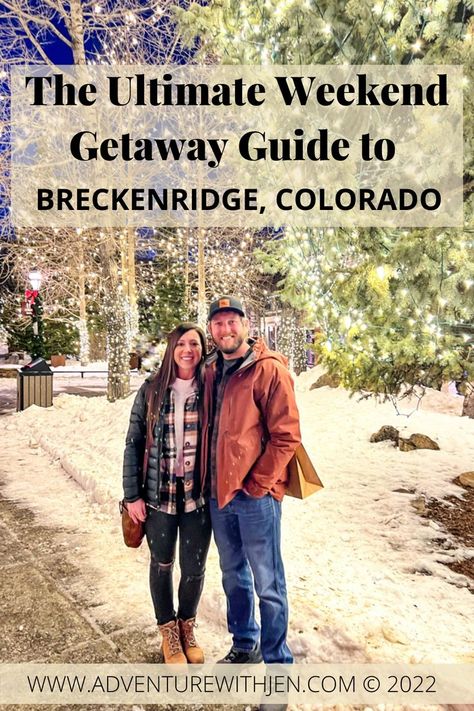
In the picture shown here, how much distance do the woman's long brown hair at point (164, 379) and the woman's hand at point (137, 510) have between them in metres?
0.19

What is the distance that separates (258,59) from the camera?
13.5 feet

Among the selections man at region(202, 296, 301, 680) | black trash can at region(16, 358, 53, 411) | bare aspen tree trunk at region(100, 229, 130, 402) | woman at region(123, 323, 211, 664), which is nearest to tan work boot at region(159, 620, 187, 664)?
woman at region(123, 323, 211, 664)

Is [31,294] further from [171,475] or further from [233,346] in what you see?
[233,346]

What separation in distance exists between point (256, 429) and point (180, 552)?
934mm

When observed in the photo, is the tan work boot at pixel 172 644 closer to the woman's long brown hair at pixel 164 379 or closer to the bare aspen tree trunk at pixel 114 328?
the woman's long brown hair at pixel 164 379

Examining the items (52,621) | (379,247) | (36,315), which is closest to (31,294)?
(36,315)

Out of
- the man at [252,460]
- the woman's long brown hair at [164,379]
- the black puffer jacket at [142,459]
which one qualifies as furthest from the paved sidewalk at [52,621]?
the woman's long brown hair at [164,379]

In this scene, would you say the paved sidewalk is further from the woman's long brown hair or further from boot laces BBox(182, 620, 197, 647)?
the woman's long brown hair

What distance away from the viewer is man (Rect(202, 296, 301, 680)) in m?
2.83

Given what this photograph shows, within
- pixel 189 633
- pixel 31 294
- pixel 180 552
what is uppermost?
pixel 31 294

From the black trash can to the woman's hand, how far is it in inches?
408

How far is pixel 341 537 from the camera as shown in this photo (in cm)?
503

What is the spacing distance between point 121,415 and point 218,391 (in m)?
7.27

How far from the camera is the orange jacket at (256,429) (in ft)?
9.23
